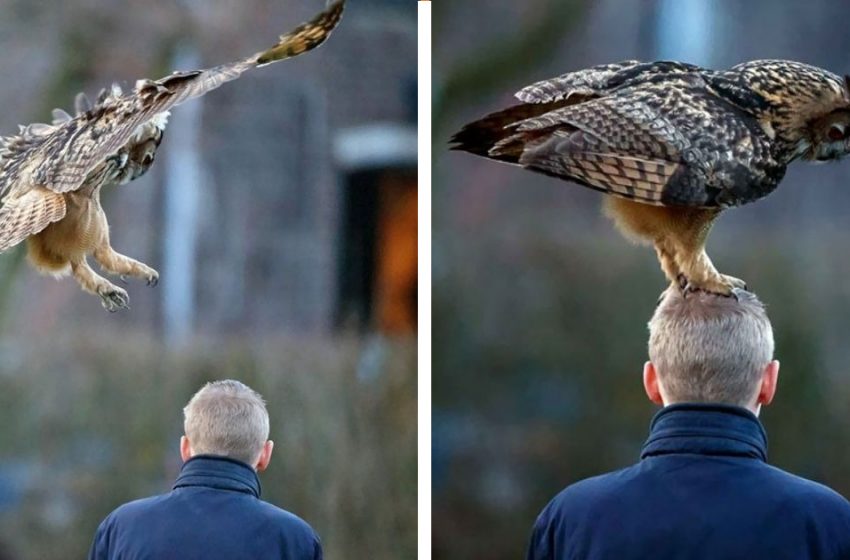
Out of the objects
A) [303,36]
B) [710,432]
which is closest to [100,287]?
[303,36]

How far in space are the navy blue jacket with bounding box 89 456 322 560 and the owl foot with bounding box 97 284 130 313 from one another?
73 centimetres

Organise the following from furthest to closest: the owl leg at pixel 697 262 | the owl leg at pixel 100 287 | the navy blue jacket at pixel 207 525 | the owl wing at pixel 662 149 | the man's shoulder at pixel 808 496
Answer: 1. the owl leg at pixel 100 287
2. the owl leg at pixel 697 262
3. the owl wing at pixel 662 149
4. the navy blue jacket at pixel 207 525
5. the man's shoulder at pixel 808 496

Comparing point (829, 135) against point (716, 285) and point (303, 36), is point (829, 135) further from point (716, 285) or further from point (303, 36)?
point (303, 36)

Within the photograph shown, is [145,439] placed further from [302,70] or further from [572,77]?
[572,77]

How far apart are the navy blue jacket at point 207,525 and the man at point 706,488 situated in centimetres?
52

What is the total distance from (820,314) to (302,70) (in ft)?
4.19

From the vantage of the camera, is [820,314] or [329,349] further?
[329,349]

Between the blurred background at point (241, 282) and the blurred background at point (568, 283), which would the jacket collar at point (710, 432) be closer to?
the blurred background at point (568, 283)

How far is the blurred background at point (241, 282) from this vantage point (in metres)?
2.56

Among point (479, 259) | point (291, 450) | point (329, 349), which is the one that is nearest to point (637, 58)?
point (479, 259)

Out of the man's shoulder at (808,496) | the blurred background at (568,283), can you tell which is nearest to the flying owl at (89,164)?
the blurred background at (568,283)

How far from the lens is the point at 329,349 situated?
8.61 feet

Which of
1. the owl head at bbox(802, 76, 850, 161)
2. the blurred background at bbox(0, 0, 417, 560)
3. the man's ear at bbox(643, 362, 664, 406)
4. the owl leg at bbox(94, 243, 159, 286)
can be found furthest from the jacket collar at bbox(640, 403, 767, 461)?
the owl leg at bbox(94, 243, 159, 286)

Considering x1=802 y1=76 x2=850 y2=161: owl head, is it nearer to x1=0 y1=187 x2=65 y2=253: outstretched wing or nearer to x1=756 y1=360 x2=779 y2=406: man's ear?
x1=756 y1=360 x2=779 y2=406: man's ear
